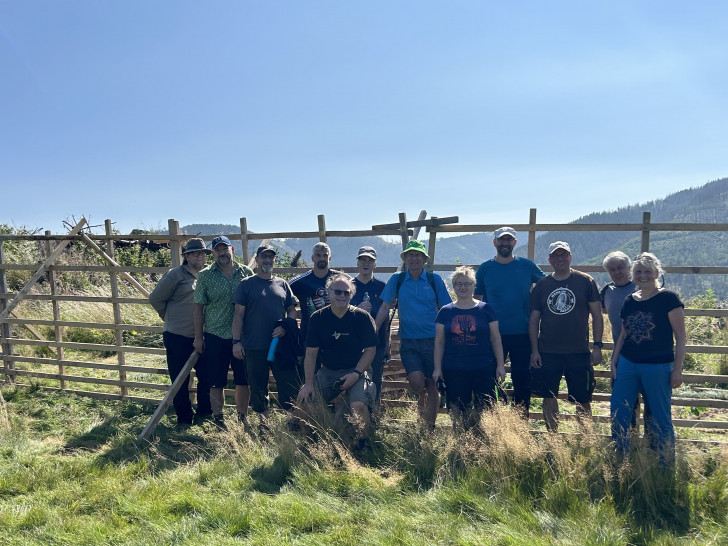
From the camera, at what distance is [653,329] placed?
432 centimetres

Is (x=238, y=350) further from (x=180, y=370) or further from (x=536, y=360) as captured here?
(x=536, y=360)

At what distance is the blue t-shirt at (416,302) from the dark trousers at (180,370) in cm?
251

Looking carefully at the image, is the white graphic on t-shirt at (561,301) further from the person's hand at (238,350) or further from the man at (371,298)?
the person's hand at (238,350)

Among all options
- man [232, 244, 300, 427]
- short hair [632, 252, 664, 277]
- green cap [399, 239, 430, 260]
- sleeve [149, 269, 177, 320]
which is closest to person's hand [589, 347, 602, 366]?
short hair [632, 252, 664, 277]

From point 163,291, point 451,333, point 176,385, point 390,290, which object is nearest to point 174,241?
point 163,291

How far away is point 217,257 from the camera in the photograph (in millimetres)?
5980

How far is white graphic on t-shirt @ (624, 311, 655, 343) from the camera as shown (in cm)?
433

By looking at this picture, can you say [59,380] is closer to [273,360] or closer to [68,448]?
[68,448]

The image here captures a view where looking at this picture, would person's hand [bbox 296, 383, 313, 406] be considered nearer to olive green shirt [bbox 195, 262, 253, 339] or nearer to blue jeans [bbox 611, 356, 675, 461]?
olive green shirt [bbox 195, 262, 253, 339]

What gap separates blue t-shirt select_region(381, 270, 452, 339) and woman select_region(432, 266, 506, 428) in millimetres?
346

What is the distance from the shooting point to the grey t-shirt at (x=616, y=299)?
4820mm

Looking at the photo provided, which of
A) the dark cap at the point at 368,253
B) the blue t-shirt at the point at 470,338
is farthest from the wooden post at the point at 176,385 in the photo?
the blue t-shirt at the point at 470,338

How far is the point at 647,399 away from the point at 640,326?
0.60 metres

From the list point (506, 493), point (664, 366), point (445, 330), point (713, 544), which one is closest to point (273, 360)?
point (445, 330)
